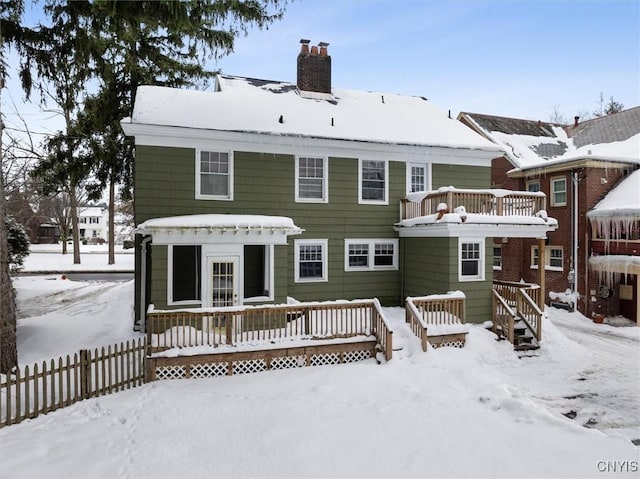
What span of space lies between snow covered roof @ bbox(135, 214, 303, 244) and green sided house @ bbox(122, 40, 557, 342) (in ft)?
0.12

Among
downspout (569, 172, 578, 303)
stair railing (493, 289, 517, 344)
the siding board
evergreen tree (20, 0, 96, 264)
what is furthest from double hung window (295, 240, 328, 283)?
downspout (569, 172, 578, 303)

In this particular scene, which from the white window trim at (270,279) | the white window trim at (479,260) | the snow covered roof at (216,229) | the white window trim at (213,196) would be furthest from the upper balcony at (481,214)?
the white window trim at (213,196)

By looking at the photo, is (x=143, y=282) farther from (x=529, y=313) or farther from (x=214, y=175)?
(x=529, y=313)

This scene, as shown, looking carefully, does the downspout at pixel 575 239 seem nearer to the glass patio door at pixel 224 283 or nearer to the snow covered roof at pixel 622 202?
the snow covered roof at pixel 622 202

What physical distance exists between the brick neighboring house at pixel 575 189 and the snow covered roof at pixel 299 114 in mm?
6039

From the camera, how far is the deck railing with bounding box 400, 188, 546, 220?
504 inches

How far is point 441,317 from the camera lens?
11180 mm

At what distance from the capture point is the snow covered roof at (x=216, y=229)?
35.0ft

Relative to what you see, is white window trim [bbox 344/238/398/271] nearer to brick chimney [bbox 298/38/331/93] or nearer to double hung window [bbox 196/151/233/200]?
double hung window [bbox 196/151/233/200]

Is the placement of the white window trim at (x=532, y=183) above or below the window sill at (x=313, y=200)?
above

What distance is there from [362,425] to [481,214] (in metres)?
8.64

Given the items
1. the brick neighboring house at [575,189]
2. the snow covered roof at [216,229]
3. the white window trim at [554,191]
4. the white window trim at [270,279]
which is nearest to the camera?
the snow covered roof at [216,229]

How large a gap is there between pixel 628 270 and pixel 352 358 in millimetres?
13636

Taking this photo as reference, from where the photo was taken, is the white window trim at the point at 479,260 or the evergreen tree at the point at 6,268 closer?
the evergreen tree at the point at 6,268
